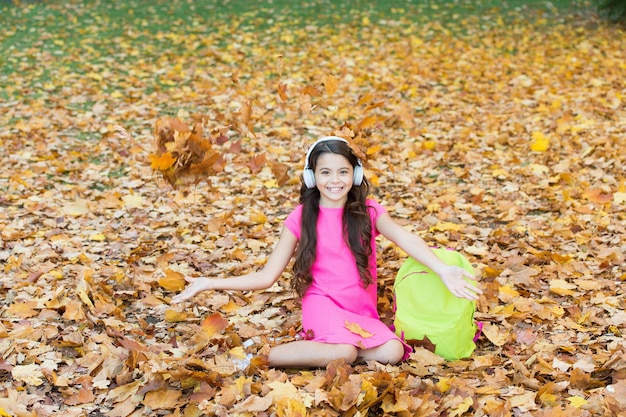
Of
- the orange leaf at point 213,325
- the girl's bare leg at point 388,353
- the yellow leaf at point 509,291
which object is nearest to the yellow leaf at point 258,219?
the orange leaf at point 213,325

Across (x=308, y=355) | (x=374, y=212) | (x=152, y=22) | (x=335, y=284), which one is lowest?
(x=308, y=355)

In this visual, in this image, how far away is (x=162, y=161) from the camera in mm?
3498

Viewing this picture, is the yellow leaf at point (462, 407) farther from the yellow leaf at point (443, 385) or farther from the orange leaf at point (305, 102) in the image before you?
the orange leaf at point (305, 102)

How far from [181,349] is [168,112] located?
439 cm

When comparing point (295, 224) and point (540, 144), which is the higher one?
point (540, 144)

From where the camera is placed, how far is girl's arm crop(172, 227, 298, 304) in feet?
10.4

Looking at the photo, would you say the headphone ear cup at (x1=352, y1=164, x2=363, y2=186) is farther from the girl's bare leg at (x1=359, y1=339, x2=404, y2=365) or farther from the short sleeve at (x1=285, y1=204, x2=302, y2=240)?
the girl's bare leg at (x1=359, y1=339, x2=404, y2=365)

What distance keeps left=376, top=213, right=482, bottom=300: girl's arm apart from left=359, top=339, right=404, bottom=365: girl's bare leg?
1.11 feet

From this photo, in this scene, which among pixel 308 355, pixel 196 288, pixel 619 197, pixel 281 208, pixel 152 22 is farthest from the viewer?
pixel 152 22

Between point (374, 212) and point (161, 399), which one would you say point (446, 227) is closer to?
point (374, 212)

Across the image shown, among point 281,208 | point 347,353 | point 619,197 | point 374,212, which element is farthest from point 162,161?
point 619,197

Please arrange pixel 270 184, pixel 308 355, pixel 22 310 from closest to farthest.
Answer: pixel 308 355
pixel 22 310
pixel 270 184

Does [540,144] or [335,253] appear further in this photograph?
[540,144]

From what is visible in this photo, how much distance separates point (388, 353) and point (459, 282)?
1.44 ft
